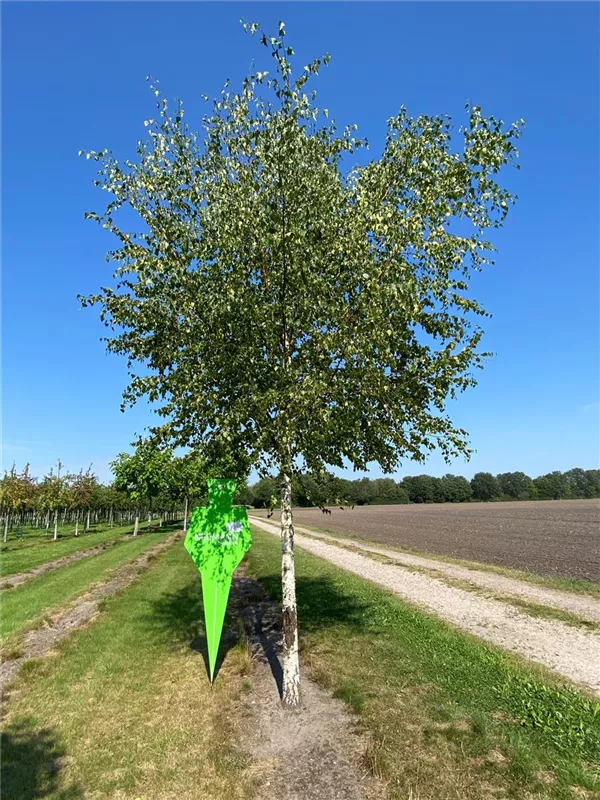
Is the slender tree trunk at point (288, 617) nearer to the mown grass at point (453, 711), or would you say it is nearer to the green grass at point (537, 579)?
the mown grass at point (453, 711)

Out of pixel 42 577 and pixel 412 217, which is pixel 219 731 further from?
pixel 42 577

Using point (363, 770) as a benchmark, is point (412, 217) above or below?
above

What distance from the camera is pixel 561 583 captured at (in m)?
19.9

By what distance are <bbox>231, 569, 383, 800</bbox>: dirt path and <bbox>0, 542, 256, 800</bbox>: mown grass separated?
0.30m

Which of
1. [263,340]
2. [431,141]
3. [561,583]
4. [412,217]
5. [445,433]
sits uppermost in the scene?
[431,141]

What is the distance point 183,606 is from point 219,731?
28.5ft

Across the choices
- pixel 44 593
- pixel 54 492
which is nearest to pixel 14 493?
pixel 54 492

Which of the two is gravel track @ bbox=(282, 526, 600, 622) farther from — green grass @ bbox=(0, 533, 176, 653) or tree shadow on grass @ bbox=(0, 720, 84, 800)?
green grass @ bbox=(0, 533, 176, 653)

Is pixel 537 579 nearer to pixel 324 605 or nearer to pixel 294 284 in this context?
pixel 324 605

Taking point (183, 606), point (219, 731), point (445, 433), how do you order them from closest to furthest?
point (219, 731)
point (445, 433)
point (183, 606)

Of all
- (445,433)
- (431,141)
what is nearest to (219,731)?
(445,433)

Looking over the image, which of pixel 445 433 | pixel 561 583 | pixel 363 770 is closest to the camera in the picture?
pixel 363 770

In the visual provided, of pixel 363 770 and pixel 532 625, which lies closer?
pixel 363 770

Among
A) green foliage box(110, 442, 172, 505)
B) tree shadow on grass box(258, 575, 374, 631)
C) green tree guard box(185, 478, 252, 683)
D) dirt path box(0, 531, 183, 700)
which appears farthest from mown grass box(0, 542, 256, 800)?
green foliage box(110, 442, 172, 505)
